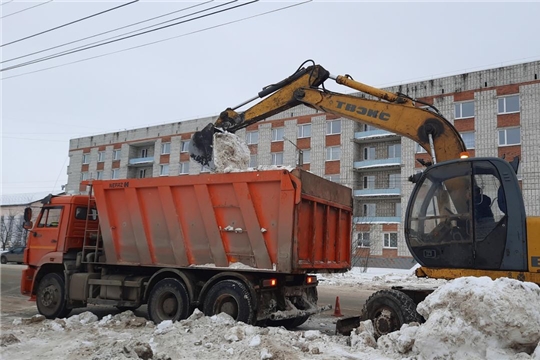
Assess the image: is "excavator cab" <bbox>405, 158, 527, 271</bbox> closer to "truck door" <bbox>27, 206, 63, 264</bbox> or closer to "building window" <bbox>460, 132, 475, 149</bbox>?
"truck door" <bbox>27, 206, 63, 264</bbox>

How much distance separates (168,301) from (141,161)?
4425 cm

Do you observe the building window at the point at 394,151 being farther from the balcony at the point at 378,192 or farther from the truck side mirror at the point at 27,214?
the truck side mirror at the point at 27,214

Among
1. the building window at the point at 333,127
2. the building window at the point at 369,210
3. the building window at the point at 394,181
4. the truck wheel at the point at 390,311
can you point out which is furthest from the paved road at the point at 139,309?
the building window at the point at 333,127

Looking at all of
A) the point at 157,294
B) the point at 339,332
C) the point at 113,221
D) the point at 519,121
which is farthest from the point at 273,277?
the point at 519,121

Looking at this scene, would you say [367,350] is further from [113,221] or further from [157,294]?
[113,221]

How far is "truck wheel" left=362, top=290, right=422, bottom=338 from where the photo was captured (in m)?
6.25

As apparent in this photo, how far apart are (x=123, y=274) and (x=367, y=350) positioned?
18.5ft

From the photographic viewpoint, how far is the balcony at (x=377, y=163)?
35.7 metres

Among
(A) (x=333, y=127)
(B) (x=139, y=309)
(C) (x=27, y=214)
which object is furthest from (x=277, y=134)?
(C) (x=27, y=214)

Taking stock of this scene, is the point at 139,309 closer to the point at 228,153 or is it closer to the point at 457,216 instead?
the point at 228,153

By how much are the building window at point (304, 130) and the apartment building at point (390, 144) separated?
0.28 feet

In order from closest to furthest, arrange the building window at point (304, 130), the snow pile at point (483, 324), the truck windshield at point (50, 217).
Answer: the snow pile at point (483, 324) < the truck windshield at point (50, 217) < the building window at point (304, 130)

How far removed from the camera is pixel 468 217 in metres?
6.19

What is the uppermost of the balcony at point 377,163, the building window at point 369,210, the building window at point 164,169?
Result: the building window at point 164,169
